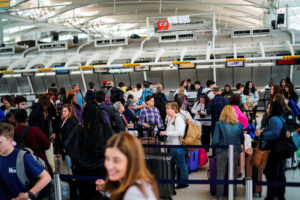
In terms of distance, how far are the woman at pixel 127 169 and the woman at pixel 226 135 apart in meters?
3.17

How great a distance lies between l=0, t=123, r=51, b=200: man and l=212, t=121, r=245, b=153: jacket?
293cm

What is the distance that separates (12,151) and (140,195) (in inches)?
63.2

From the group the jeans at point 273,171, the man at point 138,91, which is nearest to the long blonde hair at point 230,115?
the jeans at point 273,171

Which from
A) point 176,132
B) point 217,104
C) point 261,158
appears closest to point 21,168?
point 176,132

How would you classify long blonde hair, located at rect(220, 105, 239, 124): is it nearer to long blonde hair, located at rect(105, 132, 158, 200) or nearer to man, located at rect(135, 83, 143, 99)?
long blonde hair, located at rect(105, 132, 158, 200)

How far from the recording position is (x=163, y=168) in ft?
16.3

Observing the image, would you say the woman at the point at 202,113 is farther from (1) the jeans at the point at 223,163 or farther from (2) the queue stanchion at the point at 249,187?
(2) the queue stanchion at the point at 249,187

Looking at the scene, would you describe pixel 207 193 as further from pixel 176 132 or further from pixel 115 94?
pixel 115 94

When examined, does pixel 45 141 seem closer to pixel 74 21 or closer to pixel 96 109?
pixel 96 109

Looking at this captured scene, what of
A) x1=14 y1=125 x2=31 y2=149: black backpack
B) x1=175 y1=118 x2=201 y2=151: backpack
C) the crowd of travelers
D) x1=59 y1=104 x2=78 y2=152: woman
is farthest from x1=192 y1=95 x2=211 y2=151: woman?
x1=14 y1=125 x2=31 y2=149: black backpack

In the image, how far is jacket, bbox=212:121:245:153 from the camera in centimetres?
472

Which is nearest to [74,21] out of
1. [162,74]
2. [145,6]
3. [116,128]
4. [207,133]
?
[145,6]

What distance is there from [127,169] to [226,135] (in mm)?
3293

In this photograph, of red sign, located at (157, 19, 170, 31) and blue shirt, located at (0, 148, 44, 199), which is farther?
red sign, located at (157, 19, 170, 31)
